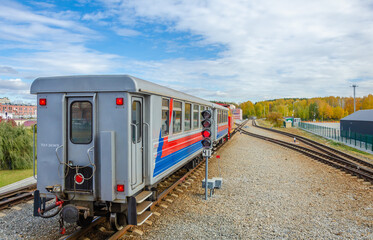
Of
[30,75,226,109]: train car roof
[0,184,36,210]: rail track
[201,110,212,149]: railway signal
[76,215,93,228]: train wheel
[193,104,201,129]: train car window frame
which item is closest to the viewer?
[30,75,226,109]: train car roof

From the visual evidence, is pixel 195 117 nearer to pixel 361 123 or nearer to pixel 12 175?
pixel 12 175

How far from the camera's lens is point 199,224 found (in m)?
7.19

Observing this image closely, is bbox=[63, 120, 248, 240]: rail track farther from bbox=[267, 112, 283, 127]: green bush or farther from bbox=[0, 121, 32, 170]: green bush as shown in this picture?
bbox=[267, 112, 283, 127]: green bush

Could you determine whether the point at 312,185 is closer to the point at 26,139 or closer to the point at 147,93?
the point at 147,93

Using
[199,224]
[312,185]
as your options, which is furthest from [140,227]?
[312,185]

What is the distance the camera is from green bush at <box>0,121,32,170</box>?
17.6m

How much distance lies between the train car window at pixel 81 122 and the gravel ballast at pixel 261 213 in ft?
7.60

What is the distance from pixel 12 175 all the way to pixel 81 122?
1270 centimetres

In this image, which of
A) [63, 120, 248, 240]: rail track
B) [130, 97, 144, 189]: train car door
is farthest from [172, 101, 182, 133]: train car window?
[130, 97, 144, 189]: train car door

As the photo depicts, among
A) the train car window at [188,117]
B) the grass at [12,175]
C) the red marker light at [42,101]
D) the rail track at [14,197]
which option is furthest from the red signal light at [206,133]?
the grass at [12,175]

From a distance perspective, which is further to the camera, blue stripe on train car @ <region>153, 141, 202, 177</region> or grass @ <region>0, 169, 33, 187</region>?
grass @ <region>0, 169, 33, 187</region>

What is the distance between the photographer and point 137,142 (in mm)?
6297

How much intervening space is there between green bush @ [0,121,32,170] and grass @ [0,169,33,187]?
2.00ft

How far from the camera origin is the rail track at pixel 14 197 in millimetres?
8209
